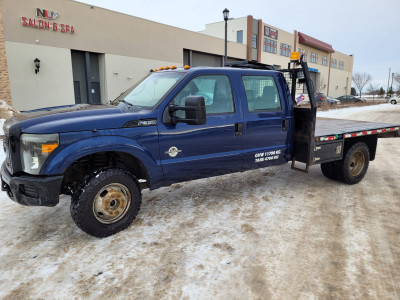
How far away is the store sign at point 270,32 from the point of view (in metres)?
44.5

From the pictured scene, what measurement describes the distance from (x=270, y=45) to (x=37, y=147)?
46592 mm

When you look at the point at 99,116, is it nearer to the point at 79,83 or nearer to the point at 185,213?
the point at 185,213

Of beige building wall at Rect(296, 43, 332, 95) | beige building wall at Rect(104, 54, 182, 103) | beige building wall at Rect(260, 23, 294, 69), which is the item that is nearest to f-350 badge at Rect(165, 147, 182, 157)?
beige building wall at Rect(104, 54, 182, 103)

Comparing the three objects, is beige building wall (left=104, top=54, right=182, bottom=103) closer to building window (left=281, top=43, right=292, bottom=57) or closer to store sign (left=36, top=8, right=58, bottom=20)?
store sign (left=36, top=8, right=58, bottom=20)

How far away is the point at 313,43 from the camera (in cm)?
5616

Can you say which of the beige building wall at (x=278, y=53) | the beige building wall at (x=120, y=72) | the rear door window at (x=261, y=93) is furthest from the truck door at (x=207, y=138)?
the beige building wall at (x=278, y=53)

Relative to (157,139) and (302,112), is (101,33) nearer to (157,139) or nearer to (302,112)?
(302,112)


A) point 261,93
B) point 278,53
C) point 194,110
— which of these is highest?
point 278,53

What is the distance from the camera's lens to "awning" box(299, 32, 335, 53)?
174ft

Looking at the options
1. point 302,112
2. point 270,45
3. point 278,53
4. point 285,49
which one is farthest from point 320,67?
point 302,112

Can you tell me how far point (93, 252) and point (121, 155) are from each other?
1.12 meters

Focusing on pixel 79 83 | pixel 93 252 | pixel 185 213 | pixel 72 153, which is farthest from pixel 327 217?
pixel 79 83

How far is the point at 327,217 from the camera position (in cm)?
420

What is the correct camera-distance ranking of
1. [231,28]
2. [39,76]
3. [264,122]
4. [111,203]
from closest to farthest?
[111,203] → [264,122] → [39,76] → [231,28]
